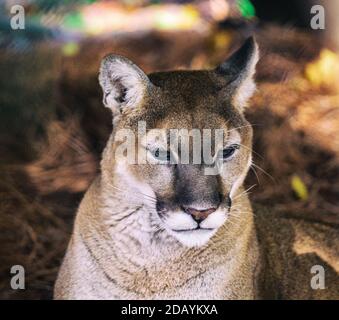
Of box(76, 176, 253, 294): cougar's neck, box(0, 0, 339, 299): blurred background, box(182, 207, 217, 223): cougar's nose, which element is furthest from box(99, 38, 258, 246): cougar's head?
box(0, 0, 339, 299): blurred background

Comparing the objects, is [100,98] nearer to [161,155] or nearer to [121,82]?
[121,82]

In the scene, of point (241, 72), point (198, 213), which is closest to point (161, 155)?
point (198, 213)

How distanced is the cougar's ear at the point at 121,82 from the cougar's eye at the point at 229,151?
551 mm

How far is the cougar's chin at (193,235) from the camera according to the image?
164 inches

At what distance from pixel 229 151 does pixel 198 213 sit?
0.49 metres

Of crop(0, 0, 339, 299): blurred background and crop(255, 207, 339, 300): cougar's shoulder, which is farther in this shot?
crop(0, 0, 339, 299): blurred background

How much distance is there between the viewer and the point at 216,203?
13.4 ft

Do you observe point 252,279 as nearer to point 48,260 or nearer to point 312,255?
point 312,255

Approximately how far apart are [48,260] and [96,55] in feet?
8.72

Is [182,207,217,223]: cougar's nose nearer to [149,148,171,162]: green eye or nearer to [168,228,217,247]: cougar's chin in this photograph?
[168,228,217,247]: cougar's chin

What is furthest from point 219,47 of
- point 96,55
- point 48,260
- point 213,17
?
point 48,260

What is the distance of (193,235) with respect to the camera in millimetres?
4180

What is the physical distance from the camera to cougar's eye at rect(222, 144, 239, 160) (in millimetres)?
4324

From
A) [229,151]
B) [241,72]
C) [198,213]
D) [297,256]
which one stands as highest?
[241,72]
